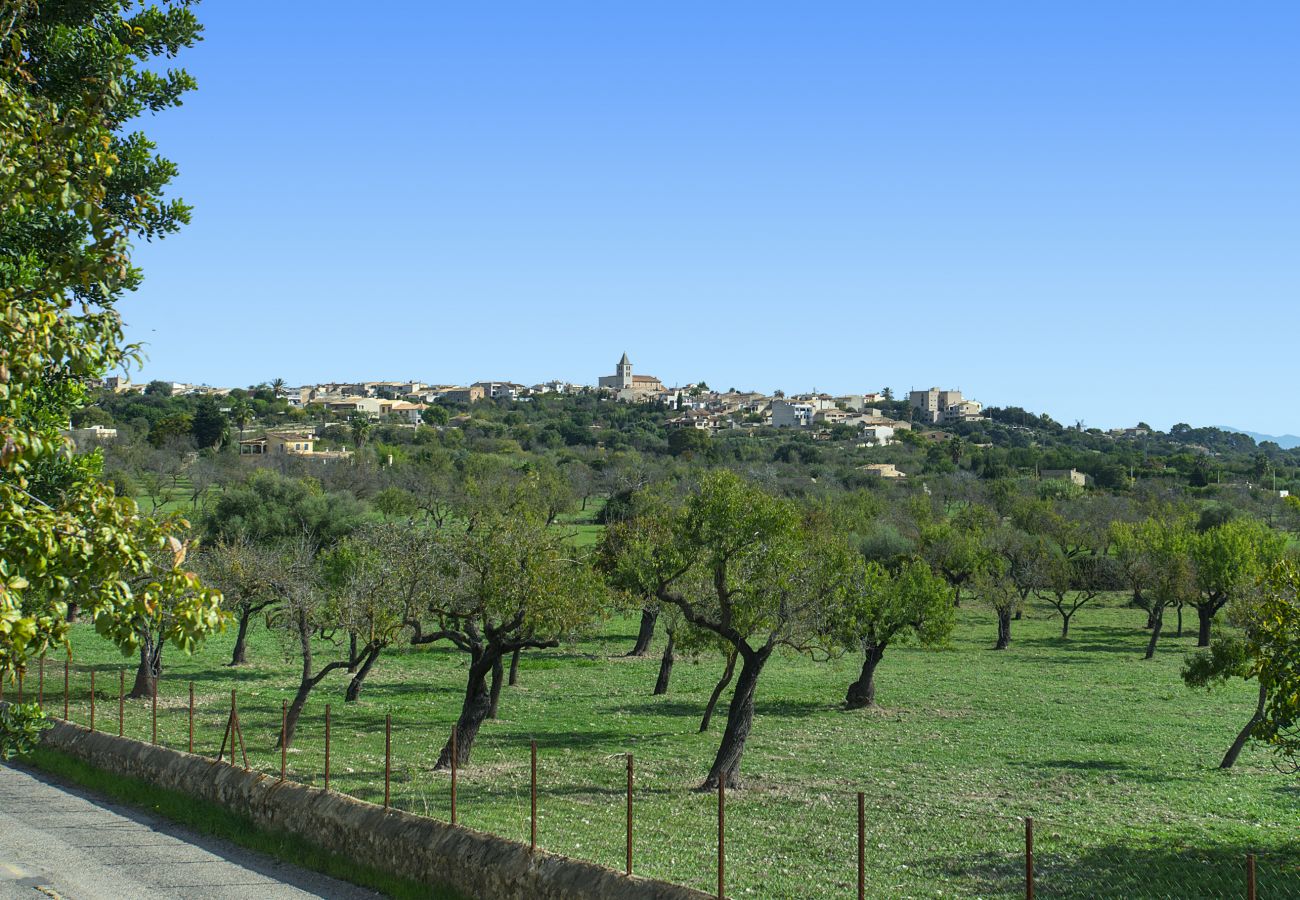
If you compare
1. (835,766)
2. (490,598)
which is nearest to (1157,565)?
(835,766)

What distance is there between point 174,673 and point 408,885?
3234 cm

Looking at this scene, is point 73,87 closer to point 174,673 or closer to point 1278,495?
point 174,673

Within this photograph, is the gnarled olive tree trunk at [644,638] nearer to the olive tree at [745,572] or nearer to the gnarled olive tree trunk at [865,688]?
the gnarled olive tree trunk at [865,688]

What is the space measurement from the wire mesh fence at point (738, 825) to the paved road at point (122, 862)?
1.70 m

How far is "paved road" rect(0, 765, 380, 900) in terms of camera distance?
1546cm

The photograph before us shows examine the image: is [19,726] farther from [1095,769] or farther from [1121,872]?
[1095,769]

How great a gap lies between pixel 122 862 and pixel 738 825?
1103cm

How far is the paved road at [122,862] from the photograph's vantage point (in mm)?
15461

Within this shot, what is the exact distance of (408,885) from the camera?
52.0ft

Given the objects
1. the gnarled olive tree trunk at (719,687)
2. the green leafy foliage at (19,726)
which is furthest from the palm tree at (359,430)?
the green leafy foliage at (19,726)

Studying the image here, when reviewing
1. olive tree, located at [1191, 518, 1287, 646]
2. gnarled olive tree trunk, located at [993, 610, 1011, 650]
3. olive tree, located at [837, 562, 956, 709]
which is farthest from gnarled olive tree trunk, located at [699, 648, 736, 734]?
olive tree, located at [1191, 518, 1287, 646]

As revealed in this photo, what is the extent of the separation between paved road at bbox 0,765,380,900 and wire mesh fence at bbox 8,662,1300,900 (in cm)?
170

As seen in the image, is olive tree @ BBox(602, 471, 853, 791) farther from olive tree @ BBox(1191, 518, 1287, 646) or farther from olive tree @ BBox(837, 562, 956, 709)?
olive tree @ BBox(1191, 518, 1287, 646)

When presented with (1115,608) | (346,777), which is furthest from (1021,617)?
(346,777)
